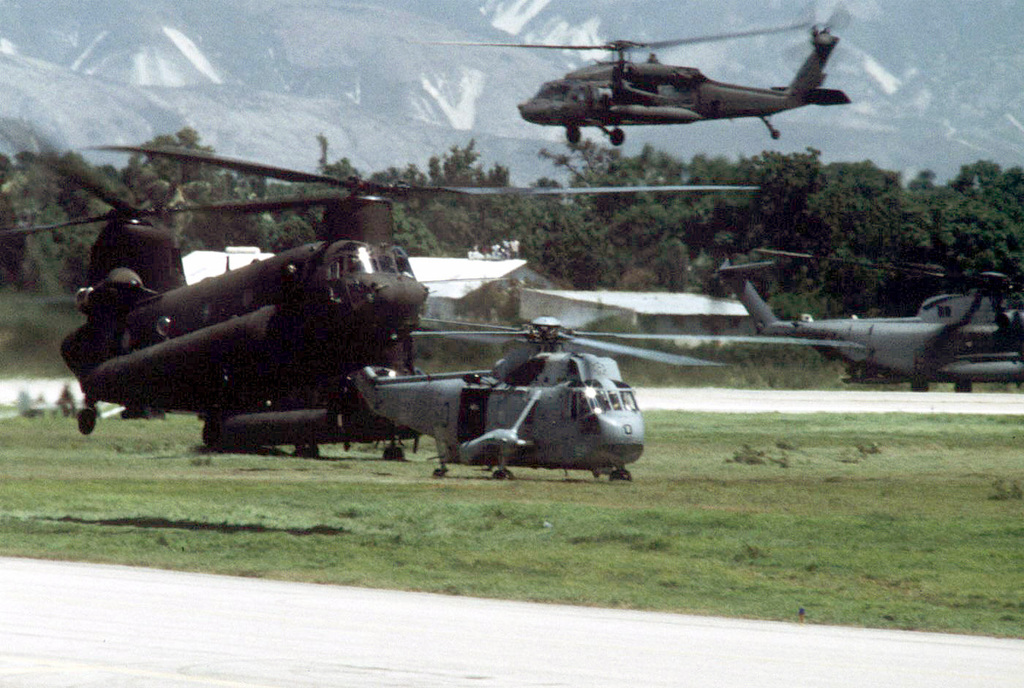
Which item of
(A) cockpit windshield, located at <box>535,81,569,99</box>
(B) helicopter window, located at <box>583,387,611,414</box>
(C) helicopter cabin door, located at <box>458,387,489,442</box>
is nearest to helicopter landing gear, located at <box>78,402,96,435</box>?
(C) helicopter cabin door, located at <box>458,387,489,442</box>

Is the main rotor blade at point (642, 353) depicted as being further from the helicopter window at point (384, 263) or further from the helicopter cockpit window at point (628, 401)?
the helicopter window at point (384, 263)

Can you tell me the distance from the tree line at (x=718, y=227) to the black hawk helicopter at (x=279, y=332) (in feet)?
109

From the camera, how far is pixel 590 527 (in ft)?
94.5

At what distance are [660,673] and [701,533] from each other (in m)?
12.7

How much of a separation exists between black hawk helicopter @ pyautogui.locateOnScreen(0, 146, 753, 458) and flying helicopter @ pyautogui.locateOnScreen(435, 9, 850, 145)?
54.3 ft

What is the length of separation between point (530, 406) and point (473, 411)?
160 centimetres

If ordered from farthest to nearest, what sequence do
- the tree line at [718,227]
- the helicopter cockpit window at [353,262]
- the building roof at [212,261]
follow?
the tree line at [718,227], the building roof at [212,261], the helicopter cockpit window at [353,262]

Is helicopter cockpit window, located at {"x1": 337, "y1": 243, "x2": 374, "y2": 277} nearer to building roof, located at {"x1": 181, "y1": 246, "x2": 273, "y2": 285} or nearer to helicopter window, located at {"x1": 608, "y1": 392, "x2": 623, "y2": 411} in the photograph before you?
helicopter window, located at {"x1": 608, "y1": 392, "x2": 623, "y2": 411}

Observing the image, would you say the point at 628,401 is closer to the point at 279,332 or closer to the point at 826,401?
the point at 279,332

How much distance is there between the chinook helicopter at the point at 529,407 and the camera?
3366cm

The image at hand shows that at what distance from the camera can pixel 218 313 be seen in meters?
32.9

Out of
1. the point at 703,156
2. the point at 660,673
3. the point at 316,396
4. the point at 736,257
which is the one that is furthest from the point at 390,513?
the point at 736,257

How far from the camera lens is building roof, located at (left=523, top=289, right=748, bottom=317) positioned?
79.2 meters

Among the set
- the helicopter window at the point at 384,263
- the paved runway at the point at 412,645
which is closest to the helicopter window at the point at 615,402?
the helicopter window at the point at 384,263
